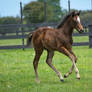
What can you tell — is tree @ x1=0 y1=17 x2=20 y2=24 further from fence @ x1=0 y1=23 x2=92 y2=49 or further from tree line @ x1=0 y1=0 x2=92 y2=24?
fence @ x1=0 y1=23 x2=92 y2=49

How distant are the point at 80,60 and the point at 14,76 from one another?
12.8 ft

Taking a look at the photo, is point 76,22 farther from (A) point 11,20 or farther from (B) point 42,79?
(A) point 11,20

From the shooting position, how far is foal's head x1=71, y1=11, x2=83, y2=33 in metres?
9.06

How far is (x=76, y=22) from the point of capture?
912 cm

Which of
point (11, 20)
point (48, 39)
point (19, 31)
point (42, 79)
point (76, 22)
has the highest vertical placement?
point (76, 22)

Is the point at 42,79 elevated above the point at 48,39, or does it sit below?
below

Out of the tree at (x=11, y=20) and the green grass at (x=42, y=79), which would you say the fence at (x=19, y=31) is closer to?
the tree at (x=11, y=20)

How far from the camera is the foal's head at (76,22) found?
9.06 metres

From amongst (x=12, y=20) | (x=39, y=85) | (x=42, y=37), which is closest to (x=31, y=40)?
(x=42, y=37)

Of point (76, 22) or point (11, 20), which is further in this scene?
point (11, 20)

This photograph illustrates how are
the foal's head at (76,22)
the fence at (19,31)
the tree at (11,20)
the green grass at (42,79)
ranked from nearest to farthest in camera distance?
the green grass at (42,79) → the foal's head at (76,22) → the fence at (19,31) → the tree at (11,20)

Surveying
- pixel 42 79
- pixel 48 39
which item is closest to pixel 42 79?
pixel 42 79

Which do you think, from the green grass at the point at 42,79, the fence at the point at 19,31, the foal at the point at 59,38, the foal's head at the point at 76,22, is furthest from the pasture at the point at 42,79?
the fence at the point at 19,31

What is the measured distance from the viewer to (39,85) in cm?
839
